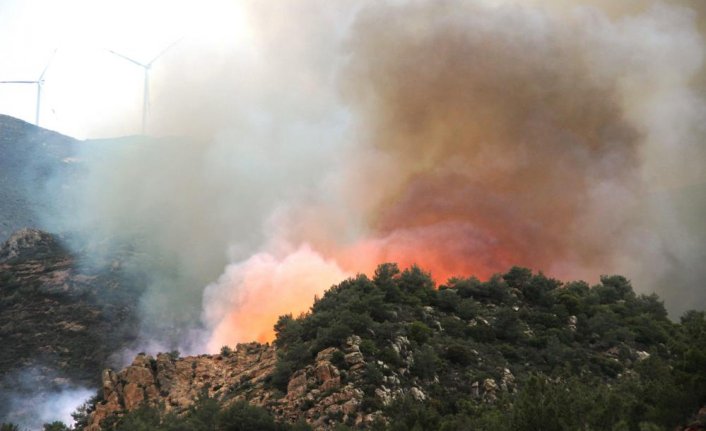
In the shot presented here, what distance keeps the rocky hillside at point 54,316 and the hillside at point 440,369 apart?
29.9m

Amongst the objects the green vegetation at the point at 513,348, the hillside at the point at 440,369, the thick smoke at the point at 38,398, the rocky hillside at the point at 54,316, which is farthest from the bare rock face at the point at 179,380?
the rocky hillside at the point at 54,316

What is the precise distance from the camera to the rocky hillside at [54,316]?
85062 mm

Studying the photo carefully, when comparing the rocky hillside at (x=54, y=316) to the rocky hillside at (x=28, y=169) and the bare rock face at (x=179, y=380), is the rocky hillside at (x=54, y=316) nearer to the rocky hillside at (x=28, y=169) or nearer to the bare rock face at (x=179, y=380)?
the rocky hillside at (x=28, y=169)

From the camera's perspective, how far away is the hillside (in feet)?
120

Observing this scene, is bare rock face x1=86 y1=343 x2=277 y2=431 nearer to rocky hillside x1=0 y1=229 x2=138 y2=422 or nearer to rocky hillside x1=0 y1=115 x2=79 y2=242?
rocky hillside x1=0 y1=229 x2=138 y2=422

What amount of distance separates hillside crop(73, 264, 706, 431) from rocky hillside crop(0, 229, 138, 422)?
98.0ft

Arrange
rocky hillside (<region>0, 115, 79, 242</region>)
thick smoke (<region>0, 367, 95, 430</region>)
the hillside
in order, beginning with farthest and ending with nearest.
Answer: rocky hillside (<region>0, 115, 79, 242</region>), thick smoke (<region>0, 367, 95, 430</region>), the hillside

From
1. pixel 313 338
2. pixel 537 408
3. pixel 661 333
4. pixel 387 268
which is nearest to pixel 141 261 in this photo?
pixel 387 268

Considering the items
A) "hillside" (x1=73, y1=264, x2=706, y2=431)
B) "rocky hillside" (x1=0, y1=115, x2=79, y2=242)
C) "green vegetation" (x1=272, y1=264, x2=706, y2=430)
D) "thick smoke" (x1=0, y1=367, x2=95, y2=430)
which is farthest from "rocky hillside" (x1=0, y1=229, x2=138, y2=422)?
"green vegetation" (x1=272, y1=264, x2=706, y2=430)

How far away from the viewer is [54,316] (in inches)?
3794

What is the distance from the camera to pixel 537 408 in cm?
3506

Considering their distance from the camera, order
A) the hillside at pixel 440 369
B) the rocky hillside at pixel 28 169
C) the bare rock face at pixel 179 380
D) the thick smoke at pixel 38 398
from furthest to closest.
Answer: the rocky hillside at pixel 28 169, the thick smoke at pixel 38 398, the bare rock face at pixel 179 380, the hillside at pixel 440 369

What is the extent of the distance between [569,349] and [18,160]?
134 meters

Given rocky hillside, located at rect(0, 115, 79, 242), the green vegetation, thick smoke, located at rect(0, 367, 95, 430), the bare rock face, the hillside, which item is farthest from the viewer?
rocky hillside, located at rect(0, 115, 79, 242)
